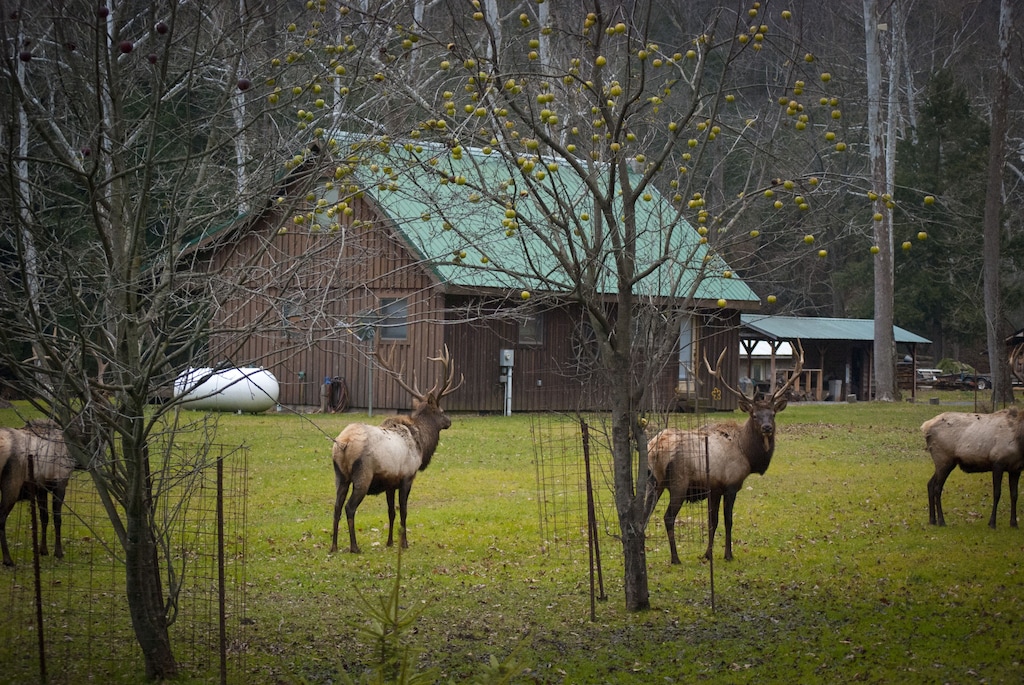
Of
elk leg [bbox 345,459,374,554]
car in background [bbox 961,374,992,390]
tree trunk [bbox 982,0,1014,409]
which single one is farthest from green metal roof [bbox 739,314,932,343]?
elk leg [bbox 345,459,374,554]

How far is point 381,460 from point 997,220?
23251 mm

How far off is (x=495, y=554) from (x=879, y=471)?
29.0 feet

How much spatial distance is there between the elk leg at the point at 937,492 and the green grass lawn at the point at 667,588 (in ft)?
0.83

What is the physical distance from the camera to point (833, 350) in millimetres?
43219

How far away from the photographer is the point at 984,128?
4325 cm

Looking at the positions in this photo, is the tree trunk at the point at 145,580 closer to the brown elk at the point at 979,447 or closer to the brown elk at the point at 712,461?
the brown elk at the point at 712,461

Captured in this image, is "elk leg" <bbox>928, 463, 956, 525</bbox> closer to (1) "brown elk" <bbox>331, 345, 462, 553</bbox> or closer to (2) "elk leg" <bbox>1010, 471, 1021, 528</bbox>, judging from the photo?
(2) "elk leg" <bbox>1010, 471, 1021, 528</bbox>

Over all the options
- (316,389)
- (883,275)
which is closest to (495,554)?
(316,389)

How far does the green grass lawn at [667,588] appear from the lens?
7.77 m

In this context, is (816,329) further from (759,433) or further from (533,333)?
(759,433)

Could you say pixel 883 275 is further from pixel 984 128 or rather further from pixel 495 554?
pixel 495 554

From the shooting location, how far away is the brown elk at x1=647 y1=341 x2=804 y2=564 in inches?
437

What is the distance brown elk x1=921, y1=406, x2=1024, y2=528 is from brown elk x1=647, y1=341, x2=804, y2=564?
8.30 feet

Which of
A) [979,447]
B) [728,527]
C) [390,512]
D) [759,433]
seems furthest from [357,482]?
[979,447]
